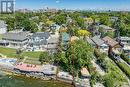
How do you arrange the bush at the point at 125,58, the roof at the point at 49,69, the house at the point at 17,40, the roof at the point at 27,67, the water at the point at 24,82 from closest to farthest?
the water at the point at 24,82 < the roof at the point at 49,69 < the roof at the point at 27,67 < the bush at the point at 125,58 < the house at the point at 17,40

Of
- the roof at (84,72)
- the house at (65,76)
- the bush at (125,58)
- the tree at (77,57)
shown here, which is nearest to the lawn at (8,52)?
the house at (65,76)

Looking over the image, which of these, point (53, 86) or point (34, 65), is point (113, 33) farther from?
point (53, 86)

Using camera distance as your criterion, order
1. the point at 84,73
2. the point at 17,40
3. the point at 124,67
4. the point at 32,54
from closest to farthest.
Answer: the point at 84,73, the point at 124,67, the point at 32,54, the point at 17,40

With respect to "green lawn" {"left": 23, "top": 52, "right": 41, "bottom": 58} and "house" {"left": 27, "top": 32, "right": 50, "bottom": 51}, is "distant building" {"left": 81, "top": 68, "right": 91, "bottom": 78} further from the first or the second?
"house" {"left": 27, "top": 32, "right": 50, "bottom": 51}

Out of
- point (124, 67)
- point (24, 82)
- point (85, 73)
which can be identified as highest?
point (124, 67)

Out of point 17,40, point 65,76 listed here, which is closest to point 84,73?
point 65,76

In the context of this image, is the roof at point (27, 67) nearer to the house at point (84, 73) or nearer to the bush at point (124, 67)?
the house at point (84, 73)

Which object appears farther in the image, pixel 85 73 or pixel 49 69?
pixel 49 69

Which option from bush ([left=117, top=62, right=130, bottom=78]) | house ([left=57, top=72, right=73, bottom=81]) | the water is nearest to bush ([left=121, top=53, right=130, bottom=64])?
bush ([left=117, top=62, right=130, bottom=78])

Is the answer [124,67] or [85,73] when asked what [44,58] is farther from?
[124,67]

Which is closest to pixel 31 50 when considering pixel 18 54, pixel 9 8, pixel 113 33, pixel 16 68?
pixel 18 54
